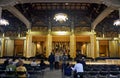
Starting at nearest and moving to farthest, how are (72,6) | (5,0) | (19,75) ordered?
1. (19,75)
2. (5,0)
3. (72,6)

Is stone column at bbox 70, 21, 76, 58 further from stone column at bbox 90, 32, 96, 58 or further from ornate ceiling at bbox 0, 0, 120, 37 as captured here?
stone column at bbox 90, 32, 96, 58

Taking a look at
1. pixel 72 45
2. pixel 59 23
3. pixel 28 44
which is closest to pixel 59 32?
pixel 59 23

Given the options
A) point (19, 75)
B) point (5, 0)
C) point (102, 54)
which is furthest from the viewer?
point (102, 54)

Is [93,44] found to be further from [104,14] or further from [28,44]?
[28,44]

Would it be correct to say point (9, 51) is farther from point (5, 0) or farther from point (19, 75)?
point (19, 75)

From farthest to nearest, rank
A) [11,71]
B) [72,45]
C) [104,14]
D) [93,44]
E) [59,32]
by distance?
1. [59,32]
2. [93,44]
3. [72,45]
4. [104,14]
5. [11,71]

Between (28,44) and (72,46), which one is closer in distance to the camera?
(72,46)

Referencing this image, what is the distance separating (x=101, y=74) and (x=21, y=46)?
17.0 m

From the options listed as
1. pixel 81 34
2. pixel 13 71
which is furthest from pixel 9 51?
A: pixel 13 71

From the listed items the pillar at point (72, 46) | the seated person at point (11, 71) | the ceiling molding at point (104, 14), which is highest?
the ceiling molding at point (104, 14)

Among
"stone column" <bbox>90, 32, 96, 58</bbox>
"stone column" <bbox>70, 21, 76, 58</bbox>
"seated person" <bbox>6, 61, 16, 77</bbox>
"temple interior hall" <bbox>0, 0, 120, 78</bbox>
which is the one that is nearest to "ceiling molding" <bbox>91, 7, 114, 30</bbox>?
"temple interior hall" <bbox>0, 0, 120, 78</bbox>

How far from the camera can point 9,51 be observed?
75.2 feet

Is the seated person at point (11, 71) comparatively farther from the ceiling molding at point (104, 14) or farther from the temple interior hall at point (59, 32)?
the temple interior hall at point (59, 32)

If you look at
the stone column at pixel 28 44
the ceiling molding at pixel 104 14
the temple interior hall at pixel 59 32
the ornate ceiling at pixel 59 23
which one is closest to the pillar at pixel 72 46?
the temple interior hall at pixel 59 32
